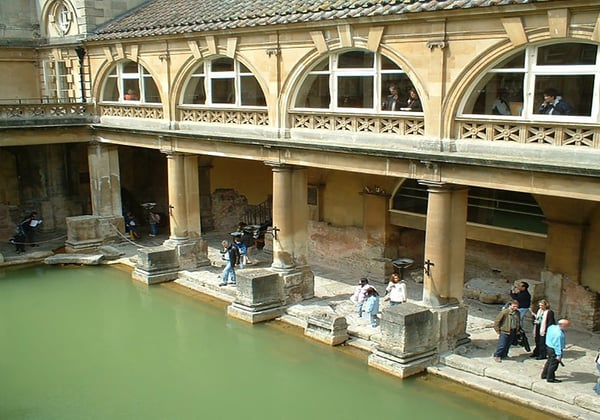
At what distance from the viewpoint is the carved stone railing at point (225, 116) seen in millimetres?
16372

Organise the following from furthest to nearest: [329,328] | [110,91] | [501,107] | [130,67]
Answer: [110,91]
[130,67]
[329,328]
[501,107]

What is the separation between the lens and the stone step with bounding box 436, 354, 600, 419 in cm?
1077

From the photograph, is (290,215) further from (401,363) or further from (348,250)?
(401,363)

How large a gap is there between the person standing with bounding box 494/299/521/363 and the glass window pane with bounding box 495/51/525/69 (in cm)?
459

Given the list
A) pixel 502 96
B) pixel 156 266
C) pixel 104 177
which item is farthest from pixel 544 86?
pixel 104 177

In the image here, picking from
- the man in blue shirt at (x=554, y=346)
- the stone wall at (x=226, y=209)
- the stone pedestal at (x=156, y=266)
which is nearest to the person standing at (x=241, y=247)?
the stone pedestal at (x=156, y=266)

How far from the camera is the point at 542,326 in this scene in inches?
476

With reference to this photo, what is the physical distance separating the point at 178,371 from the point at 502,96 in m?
9.10

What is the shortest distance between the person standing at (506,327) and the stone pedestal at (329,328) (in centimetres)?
331

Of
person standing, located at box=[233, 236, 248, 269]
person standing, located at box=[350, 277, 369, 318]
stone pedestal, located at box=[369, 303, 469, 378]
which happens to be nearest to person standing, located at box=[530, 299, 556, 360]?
stone pedestal, located at box=[369, 303, 469, 378]

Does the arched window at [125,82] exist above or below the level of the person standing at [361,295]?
above

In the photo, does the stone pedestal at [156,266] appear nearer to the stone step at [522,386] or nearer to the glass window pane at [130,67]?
the glass window pane at [130,67]

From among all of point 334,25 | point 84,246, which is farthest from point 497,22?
point 84,246

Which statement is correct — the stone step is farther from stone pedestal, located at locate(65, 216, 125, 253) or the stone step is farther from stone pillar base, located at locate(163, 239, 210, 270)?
stone pedestal, located at locate(65, 216, 125, 253)
